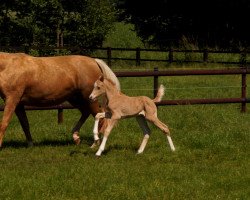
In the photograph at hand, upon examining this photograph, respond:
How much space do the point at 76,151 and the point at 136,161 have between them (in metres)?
1.26

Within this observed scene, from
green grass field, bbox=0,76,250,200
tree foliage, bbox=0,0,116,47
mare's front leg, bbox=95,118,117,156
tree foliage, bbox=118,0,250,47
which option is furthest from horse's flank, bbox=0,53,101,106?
tree foliage, bbox=118,0,250,47

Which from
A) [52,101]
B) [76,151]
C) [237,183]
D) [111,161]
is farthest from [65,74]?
[237,183]

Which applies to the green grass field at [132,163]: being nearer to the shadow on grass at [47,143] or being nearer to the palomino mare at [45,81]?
the shadow on grass at [47,143]

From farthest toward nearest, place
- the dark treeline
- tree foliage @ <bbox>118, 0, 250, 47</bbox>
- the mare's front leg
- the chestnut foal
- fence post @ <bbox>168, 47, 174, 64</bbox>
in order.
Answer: tree foliage @ <bbox>118, 0, 250, 47</bbox>
the dark treeline
fence post @ <bbox>168, 47, 174, 64</bbox>
the chestnut foal
the mare's front leg

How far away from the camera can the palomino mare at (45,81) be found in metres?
11.1

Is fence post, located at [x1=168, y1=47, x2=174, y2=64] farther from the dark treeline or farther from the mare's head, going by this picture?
the mare's head

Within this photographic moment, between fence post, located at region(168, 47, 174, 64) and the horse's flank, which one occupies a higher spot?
the horse's flank

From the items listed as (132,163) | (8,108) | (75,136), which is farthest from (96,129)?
(8,108)

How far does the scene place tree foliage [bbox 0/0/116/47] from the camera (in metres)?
36.7

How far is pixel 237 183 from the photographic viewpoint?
8.56m

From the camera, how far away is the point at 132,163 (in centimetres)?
988

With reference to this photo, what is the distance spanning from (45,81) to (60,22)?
26352 millimetres

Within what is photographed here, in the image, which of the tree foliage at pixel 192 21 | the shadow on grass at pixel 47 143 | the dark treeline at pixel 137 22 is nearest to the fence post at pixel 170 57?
the dark treeline at pixel 137 22

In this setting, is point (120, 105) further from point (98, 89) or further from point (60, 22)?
point (60, 22)
